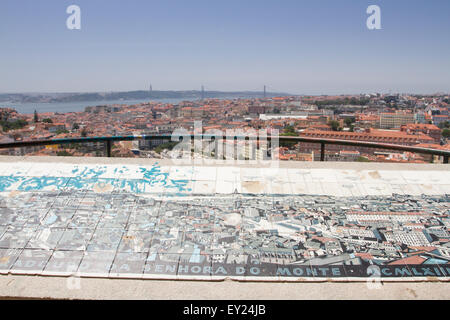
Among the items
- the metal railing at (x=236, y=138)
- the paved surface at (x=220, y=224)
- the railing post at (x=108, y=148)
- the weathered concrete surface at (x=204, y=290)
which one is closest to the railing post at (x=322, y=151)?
the metal railing at (x=236, y=138)

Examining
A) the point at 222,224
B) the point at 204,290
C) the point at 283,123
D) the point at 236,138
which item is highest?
the point at 283,123

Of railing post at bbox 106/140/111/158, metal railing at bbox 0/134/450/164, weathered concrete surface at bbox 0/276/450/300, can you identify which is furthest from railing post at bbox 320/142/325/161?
railing post at bbox 106/140/111/158

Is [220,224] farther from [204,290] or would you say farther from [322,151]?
[322,151]

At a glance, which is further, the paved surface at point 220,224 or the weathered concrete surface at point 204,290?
the paved surface at point 220,224

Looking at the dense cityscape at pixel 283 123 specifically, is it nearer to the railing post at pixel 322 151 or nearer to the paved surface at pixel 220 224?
the railing post at pixel 322 151

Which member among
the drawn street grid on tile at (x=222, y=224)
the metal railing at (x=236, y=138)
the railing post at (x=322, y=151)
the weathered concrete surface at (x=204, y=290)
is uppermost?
the metal railing at (x=236, y=138)

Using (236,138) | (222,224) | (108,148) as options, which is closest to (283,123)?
(236,138)

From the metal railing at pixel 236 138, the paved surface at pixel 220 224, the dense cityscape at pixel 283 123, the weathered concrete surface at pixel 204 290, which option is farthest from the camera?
the dense cityscape at pixel 283 123

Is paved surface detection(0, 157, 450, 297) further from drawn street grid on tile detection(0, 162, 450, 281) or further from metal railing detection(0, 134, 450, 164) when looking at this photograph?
metal railing detection(0, 134, 450, 164)
